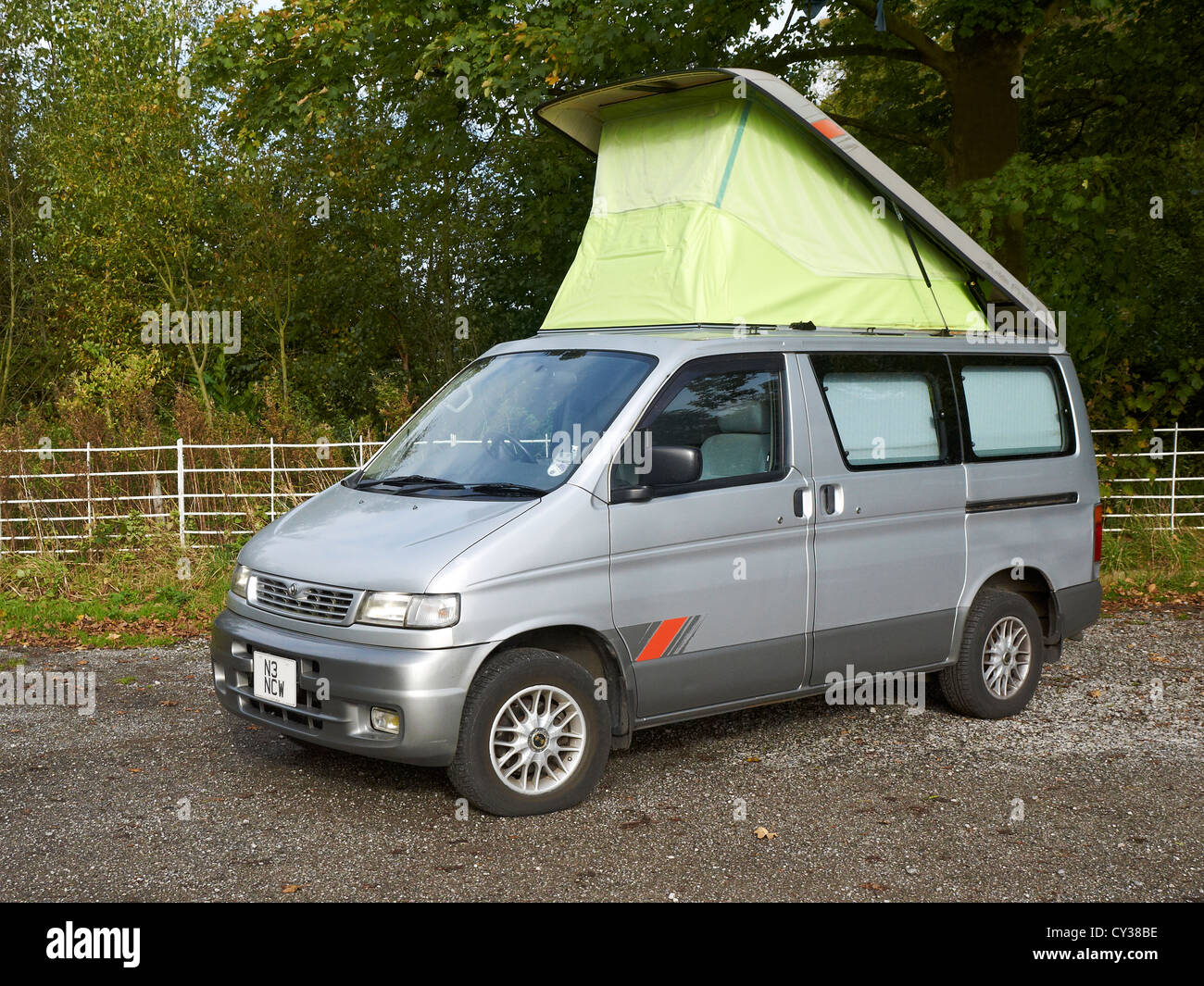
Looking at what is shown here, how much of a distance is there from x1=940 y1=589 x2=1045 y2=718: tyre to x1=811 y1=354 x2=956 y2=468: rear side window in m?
0.94

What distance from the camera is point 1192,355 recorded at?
16.4 m

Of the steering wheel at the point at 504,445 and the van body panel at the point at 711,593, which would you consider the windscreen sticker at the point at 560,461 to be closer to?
the steering wheel at the point at 504,445

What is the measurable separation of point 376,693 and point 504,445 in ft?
4.53

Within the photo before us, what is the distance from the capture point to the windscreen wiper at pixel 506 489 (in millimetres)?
5336

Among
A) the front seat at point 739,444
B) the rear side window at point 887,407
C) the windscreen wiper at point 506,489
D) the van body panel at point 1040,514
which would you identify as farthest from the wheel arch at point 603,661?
the van body panel at point 1040,514

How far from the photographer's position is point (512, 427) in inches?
228

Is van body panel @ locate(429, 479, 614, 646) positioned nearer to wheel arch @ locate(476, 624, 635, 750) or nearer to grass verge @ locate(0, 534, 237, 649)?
wheel arch @ locate(476, 624, 635, 750)

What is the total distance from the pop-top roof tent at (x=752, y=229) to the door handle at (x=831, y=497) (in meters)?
0.95

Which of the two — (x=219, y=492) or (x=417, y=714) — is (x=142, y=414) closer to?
(x=219, y=492)

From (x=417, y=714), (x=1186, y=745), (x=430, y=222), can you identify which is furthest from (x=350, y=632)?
(x=430, y=222)

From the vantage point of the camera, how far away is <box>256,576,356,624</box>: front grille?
5.10m

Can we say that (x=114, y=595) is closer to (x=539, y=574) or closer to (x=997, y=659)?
(x=539, y=574)

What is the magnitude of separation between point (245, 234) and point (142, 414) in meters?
7.95

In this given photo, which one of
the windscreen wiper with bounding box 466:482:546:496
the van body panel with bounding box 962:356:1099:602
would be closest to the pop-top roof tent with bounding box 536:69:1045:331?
the van body panel with bounding box 962:356:1099:602
